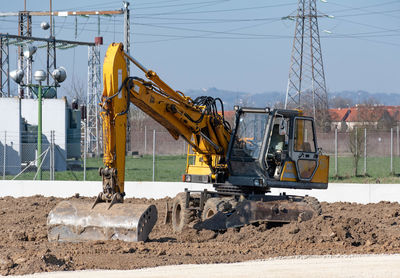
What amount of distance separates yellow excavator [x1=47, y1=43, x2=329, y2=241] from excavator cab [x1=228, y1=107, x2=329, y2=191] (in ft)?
0.07

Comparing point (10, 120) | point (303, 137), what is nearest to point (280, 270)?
point (303, 137)

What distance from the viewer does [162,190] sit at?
22688 millimetres

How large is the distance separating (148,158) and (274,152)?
28.8 metres

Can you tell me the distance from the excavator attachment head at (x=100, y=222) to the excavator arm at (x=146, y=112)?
319 millimetres

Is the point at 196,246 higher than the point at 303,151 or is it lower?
lower

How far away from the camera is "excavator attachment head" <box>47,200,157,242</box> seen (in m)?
13.0

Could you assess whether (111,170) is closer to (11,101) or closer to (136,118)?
(11,101)

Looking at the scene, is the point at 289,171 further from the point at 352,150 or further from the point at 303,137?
the point at 352,150

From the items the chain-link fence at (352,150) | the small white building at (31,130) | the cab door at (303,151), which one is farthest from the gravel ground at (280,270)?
the small white building at (31,130)

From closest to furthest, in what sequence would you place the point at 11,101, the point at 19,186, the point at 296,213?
the point at 296,213, the point at 19,186, the point at 11,101

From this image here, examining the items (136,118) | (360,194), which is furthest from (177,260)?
(136,118)

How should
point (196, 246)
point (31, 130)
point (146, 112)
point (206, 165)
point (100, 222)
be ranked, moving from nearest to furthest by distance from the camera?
1. point (196, 246)
2. point (100, 222)
3. point (146, 112)
4. point (206, 165)
5. point (31, 130)

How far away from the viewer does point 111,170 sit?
1326 centimetres

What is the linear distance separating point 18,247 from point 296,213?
17.4ft
